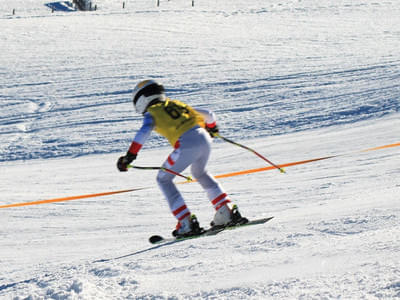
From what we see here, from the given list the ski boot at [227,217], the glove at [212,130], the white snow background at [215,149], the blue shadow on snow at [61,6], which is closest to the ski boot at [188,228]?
the ski boot at [227,217]

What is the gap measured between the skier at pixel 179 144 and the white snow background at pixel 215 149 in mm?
354

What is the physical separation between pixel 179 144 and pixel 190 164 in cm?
24

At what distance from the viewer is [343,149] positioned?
1058cm

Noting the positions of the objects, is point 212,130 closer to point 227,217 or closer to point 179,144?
point 179,144

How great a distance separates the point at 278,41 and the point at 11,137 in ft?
43.3

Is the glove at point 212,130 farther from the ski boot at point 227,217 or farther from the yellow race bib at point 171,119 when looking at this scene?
the ski boot at point 227,217

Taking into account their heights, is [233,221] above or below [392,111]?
below

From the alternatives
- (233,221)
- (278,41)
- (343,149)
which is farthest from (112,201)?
(278,41)

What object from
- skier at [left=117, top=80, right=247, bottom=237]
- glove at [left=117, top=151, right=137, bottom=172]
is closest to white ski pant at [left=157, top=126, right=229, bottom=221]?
skier at [left=117, top=80, right=247, bottom=237]

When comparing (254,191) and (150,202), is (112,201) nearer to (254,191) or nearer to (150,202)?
(150,202)

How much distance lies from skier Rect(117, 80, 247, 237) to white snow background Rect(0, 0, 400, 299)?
0.35 m

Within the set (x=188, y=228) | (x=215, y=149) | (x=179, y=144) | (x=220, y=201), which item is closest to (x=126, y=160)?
(x=179, y=144)

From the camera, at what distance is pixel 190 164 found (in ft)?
16.8

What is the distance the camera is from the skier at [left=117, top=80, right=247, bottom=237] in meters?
4.95
